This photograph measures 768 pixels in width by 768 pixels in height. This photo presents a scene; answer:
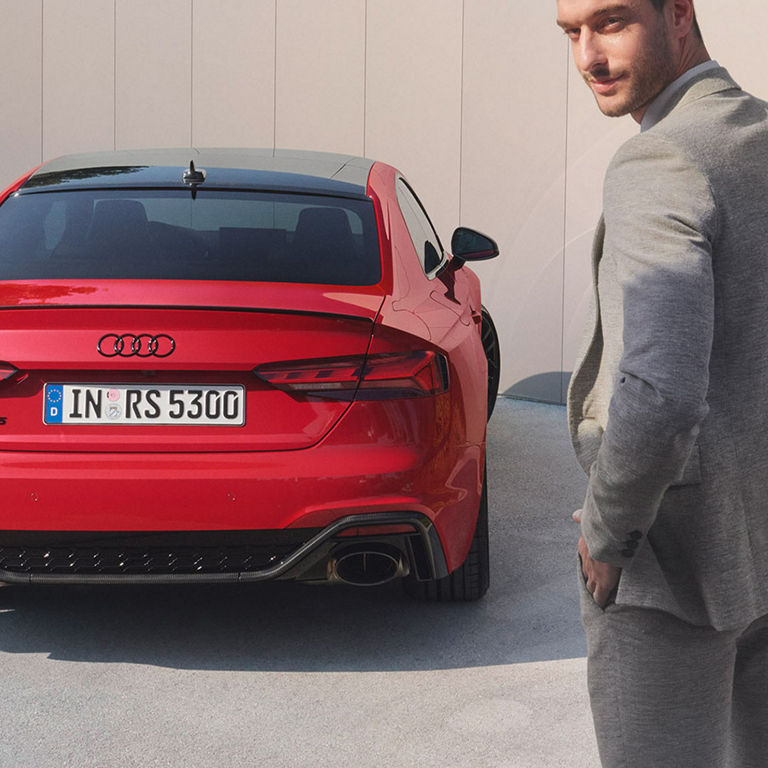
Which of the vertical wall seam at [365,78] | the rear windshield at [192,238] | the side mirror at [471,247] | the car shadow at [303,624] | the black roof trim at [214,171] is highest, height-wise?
the vertical wall seam at [365,78]

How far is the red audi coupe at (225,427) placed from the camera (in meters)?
3.31

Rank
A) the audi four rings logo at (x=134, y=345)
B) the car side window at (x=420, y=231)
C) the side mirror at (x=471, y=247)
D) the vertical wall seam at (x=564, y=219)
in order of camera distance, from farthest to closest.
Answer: the vertical wall seam at (x=564, y=219), the side mirror at (x=471, y=247), the car side window at (x=420, y=231), the audi four rings logo at (x=134, y=345)

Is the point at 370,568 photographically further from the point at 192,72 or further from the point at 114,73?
the point at 114,73

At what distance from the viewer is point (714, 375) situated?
1406mm

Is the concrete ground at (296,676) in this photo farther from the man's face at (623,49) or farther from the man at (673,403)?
the man's face at (623,49)

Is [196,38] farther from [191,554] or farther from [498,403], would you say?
[191,554]

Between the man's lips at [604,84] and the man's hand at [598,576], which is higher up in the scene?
the man's lips at [604,84]

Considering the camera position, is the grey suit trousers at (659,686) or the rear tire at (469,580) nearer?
the grey suit trousers at (659,686)

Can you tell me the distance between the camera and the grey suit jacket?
1324 millimetres

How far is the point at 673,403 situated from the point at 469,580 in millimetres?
2853

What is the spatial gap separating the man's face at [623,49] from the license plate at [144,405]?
197 centimetres

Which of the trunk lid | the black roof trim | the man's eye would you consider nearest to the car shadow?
the trunk lid

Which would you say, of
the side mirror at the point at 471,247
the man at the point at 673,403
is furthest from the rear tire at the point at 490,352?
the man at the point at 673,403

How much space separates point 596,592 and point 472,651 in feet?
7.44
